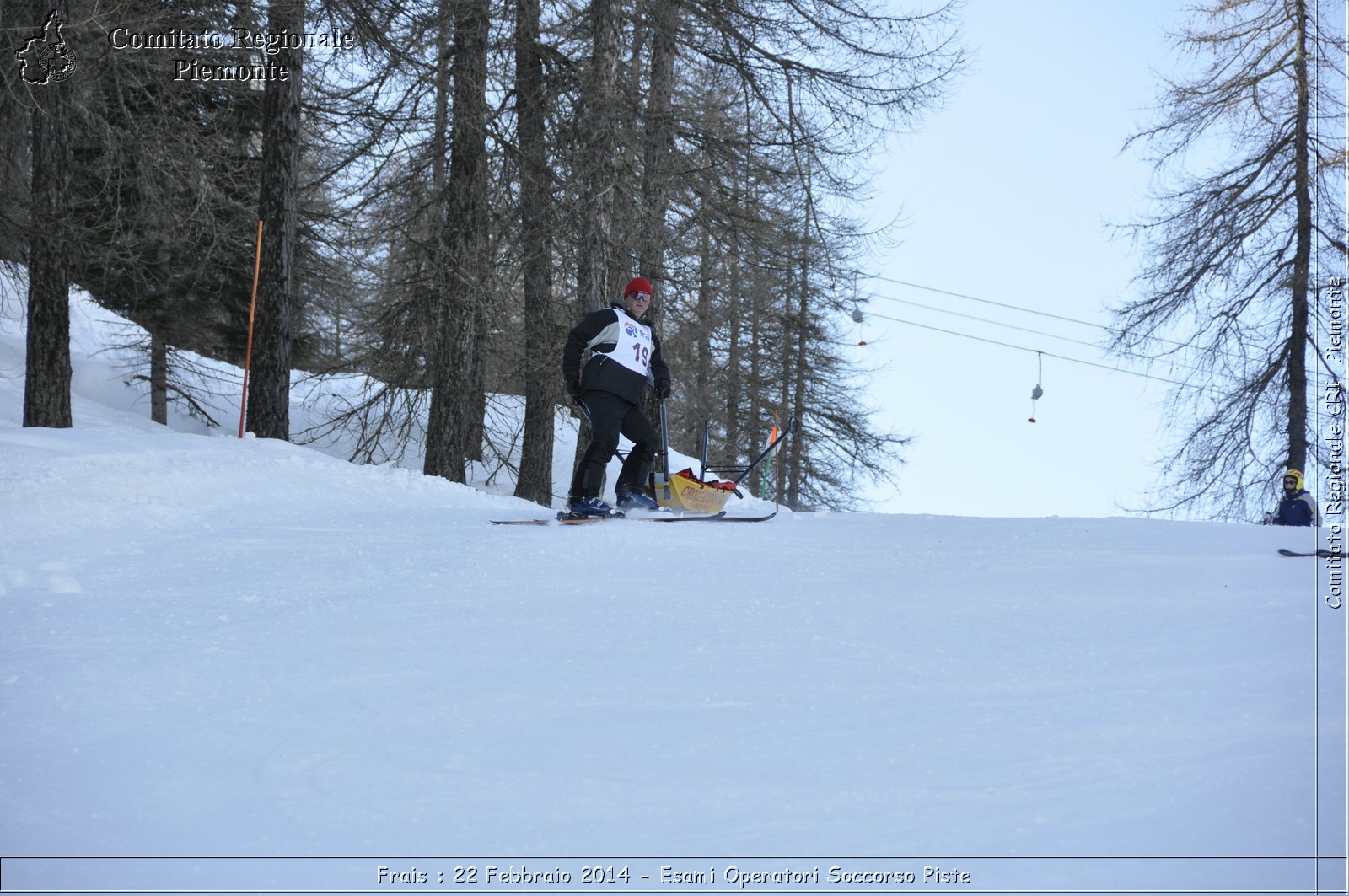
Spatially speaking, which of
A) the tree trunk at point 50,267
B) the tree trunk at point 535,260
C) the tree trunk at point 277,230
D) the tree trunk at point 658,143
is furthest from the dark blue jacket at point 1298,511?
the tree trunk at point 50,267

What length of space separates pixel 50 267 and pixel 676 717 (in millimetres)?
10997

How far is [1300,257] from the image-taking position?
687 inches

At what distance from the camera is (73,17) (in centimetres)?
1063

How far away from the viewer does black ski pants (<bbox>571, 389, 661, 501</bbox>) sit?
8305mm

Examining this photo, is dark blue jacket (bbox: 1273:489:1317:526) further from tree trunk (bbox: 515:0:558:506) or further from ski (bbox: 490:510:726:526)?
tree trunk (bbox: 515:0:558:506)

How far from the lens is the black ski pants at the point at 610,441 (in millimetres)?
8305

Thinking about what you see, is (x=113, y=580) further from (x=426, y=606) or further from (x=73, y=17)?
(x=73, y=17)

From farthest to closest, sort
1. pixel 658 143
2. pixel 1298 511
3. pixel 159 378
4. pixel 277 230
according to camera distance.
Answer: pixel 159 378 → pixel 658 143 → pixel 277 230 → pixel 1298 511

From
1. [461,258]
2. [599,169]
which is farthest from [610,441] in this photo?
[461,258]

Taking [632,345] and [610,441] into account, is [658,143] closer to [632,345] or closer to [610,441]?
[632,345]

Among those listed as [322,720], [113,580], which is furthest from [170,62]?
[322,720]

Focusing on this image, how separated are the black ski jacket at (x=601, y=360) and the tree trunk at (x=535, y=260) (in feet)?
17.0

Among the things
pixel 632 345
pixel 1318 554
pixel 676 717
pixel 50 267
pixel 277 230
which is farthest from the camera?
pixel 277 230

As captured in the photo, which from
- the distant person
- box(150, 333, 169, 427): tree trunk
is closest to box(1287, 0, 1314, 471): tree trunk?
the distant person
